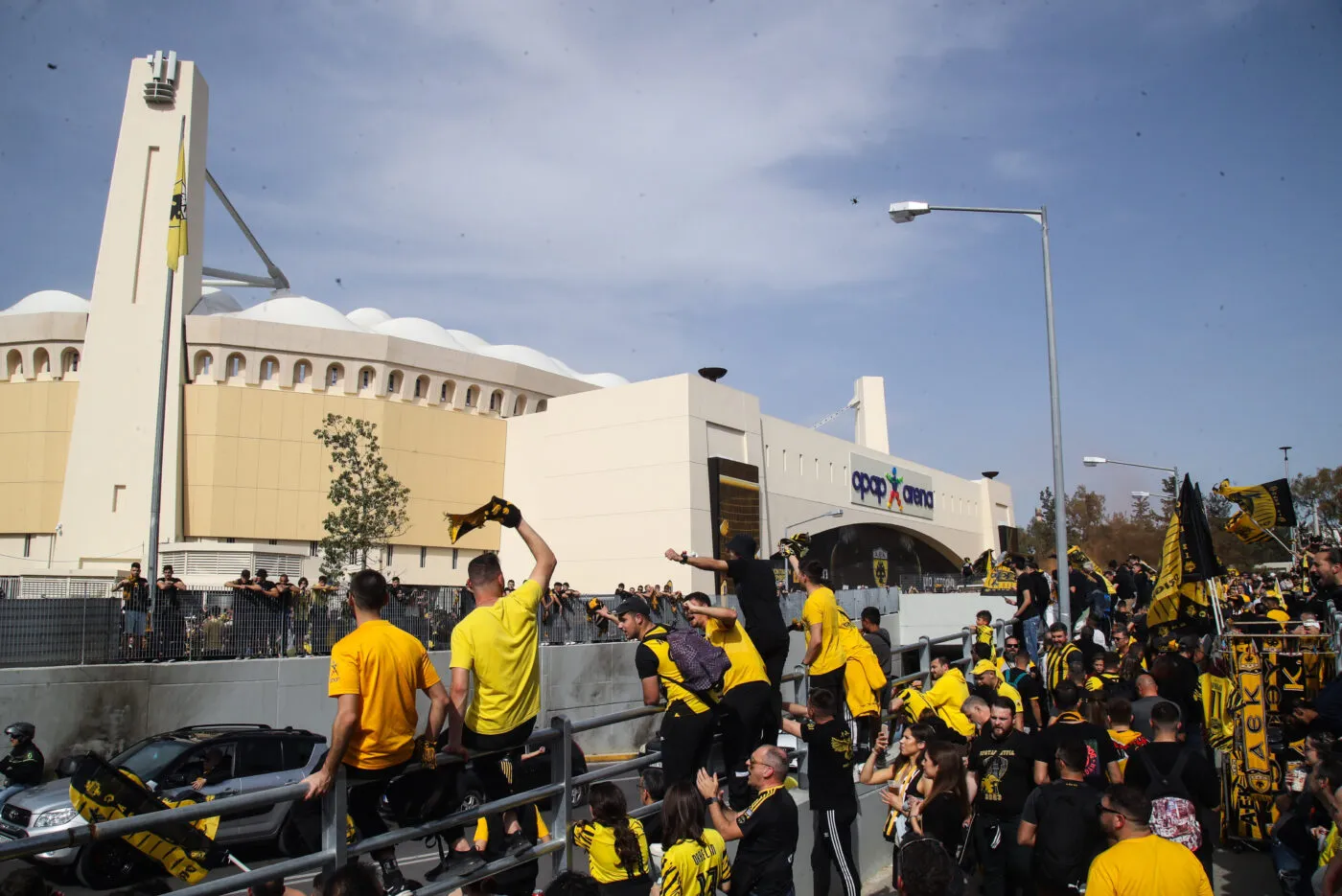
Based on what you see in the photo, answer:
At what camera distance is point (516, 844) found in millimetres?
4930

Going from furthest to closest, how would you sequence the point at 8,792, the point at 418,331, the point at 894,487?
the point at 894,487 → the point at 418,331 → the point at 8,792

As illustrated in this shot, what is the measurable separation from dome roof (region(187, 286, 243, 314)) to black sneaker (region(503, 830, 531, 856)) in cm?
4469

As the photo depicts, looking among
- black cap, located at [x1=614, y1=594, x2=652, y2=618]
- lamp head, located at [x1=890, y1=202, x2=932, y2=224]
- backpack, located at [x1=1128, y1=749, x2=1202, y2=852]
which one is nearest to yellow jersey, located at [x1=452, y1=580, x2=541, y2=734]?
black cap, located at [x1=614, y1=594, x2=652, y2=618]

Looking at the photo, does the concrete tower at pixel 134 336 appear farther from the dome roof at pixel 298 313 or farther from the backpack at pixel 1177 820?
the backpack at pixel 1177 820

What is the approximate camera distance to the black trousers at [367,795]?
4.16 metres

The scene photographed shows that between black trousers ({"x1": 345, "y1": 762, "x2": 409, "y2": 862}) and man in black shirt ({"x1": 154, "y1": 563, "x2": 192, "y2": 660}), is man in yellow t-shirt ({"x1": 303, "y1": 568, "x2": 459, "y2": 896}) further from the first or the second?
man in black shirt ({"x1": 154, "y1": 563, "x2": 192, "y2": 660})

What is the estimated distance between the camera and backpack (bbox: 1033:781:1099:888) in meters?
5.53

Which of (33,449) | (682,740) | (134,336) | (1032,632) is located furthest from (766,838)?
(33,449)

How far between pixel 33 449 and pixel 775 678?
39807 mm

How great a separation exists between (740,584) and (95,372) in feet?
121

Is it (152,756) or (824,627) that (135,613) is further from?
(824,627)

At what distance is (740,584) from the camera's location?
6871 millimetres

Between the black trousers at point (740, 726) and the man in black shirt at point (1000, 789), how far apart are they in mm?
1420

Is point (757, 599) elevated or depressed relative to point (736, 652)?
elevated
